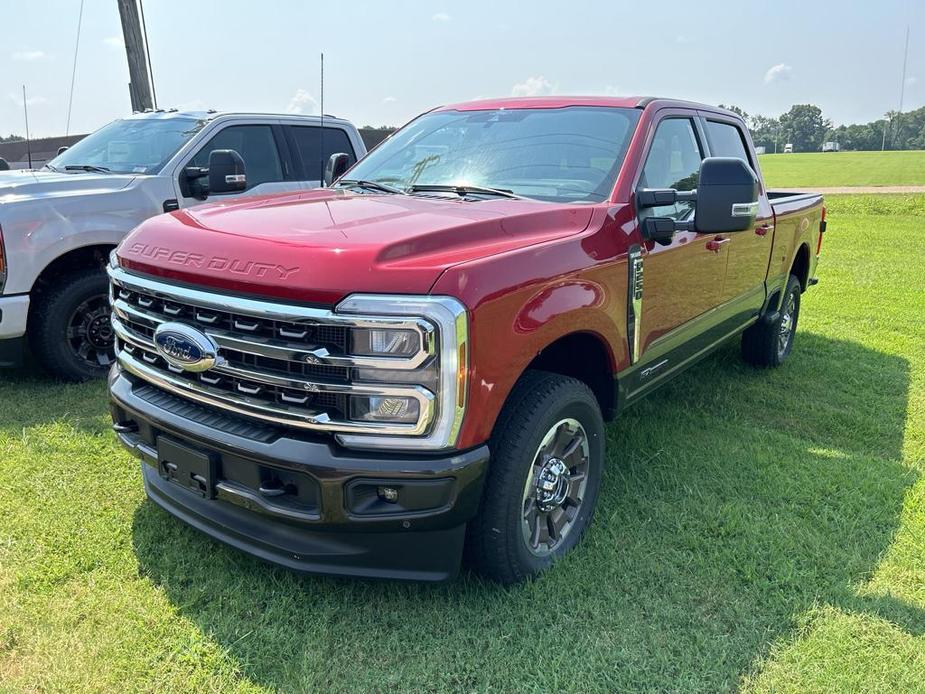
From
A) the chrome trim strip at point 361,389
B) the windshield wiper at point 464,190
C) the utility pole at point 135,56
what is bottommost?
the chrome trim strip at point 361,389

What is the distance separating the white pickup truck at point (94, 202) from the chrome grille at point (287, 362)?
2.49 m

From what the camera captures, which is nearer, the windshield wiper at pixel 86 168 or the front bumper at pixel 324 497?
the front bumper at pixel 324 497

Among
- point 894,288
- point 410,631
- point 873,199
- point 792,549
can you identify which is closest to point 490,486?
point 410,631

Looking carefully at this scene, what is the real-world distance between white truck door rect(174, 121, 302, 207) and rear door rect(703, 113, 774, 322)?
3172 mm

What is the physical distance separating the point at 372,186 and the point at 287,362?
1633mm

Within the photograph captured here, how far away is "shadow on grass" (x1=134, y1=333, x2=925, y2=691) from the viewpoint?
246 centimetres

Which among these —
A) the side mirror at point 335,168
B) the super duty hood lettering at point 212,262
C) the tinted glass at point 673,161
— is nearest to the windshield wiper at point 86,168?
the side mirror at point 335,168

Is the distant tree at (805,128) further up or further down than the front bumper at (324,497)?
further up

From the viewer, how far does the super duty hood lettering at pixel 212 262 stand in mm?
2320

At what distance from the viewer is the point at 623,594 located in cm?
284

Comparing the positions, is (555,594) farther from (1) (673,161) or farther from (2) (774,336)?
(2) (774,336)

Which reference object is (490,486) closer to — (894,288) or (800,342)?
(800,342)

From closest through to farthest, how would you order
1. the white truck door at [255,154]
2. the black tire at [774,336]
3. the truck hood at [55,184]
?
the truck hood at [55,184] < the black tire at [774,336] < the white truck door at [255,154]

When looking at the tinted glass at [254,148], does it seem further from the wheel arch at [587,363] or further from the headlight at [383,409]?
the headlight at [383,409]
